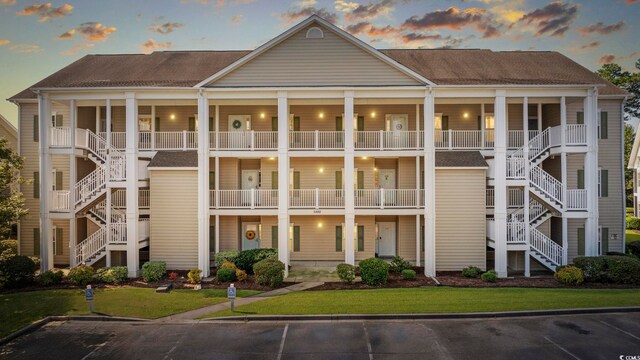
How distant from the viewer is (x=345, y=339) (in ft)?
37.4

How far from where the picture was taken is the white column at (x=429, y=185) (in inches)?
780

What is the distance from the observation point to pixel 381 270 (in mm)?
17359

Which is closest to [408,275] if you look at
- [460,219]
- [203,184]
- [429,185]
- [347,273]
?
[347,273]

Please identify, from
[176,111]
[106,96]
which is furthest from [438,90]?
[106,96]

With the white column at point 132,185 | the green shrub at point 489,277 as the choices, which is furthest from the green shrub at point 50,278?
the green shrub at point 489,277

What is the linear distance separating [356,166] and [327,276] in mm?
7338

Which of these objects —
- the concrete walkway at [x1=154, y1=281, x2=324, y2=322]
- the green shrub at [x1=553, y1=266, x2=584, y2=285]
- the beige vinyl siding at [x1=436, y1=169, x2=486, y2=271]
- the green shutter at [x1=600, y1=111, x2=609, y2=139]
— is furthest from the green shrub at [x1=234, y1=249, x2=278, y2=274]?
the green shutter at [x1=600, y1=111, x2=609, y2=139]

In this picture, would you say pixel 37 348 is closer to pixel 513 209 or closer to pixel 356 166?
pixel 356 166

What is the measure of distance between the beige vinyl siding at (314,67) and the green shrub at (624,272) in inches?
517

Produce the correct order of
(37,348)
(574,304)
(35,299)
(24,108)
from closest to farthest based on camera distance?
(37,348), (574,304), (35,299), (24,108)

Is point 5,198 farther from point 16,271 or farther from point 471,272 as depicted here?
point 471,272

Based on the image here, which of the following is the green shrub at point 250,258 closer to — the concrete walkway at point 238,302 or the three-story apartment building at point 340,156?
the three-story apartment building at point 340,156

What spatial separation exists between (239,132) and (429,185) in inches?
438

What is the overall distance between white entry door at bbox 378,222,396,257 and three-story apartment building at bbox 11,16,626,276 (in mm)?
866
